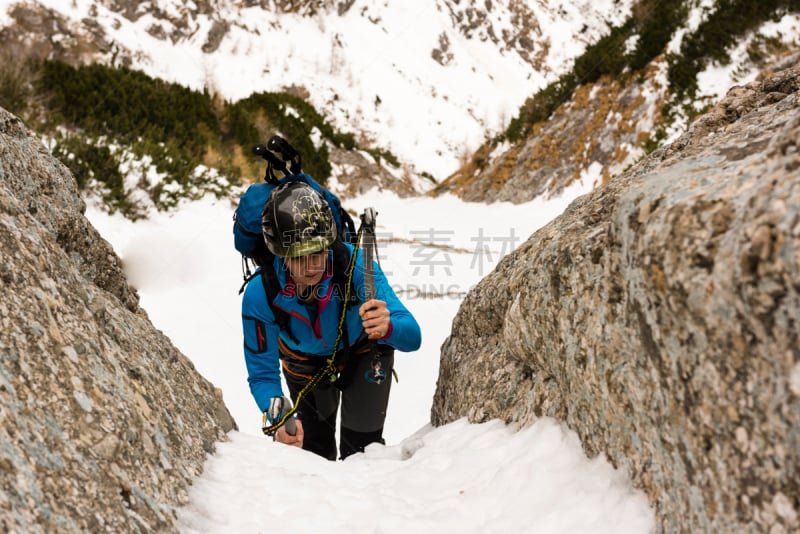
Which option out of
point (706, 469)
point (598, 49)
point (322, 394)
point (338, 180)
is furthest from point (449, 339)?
point (338, 180)

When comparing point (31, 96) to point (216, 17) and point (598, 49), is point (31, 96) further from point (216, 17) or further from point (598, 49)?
point (216, 17)

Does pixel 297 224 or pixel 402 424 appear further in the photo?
pixel 402 424

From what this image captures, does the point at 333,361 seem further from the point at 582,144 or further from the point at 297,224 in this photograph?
the point at 582,144

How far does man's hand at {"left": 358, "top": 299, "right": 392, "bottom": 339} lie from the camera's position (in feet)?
10.1

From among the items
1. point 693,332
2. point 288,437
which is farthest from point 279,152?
point 693,332

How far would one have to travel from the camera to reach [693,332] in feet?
4.51

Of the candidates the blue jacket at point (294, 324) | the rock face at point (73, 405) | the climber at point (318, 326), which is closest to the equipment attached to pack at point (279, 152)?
the climber at point (318, 326)

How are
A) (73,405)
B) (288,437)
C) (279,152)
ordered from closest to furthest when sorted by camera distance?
(73,405) < (288,437) < (279,152)

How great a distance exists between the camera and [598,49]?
15.1 m

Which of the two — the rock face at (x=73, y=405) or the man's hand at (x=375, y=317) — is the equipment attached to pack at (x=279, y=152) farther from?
the rock face at (x=73, y=405)

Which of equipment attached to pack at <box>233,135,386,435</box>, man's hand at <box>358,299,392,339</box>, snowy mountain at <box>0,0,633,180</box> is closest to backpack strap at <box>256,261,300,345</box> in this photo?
equipment attached to pack at <box>233,135,386,435</box>

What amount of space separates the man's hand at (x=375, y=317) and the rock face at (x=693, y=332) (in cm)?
88

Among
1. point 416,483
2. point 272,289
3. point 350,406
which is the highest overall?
point 272,289

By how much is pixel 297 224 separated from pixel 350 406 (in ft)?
5.30
